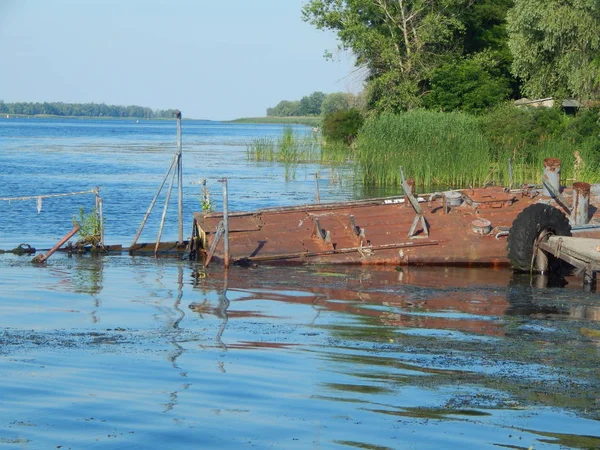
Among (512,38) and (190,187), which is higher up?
(512,38)

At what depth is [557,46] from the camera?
Answer: 41.3 metres

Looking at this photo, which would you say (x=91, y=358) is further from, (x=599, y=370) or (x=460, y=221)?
(x=460, y=221)

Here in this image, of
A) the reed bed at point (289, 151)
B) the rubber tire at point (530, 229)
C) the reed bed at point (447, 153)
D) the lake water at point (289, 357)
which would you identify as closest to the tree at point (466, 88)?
the reed bed at point (447, 153)

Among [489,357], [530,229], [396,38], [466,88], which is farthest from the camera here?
[396,38]

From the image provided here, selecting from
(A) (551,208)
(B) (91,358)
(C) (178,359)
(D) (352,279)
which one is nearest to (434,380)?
(C) (178,359)

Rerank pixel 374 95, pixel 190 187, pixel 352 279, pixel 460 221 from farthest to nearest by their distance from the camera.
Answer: pixel 374 95
pixel 190 187
pixel 460 221
pixel 352 279

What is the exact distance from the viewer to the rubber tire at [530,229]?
1862cm

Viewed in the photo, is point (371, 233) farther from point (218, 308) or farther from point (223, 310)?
point (223, 310)

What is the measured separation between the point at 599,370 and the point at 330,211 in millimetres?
10173

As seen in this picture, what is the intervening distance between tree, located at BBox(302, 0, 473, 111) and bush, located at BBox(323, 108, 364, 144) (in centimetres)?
184

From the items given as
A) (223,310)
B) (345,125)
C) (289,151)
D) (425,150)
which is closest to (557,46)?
(425,150)

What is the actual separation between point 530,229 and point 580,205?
75.1 inches

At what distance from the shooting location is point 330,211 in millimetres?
20531

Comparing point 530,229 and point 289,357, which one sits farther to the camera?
point 530,229
